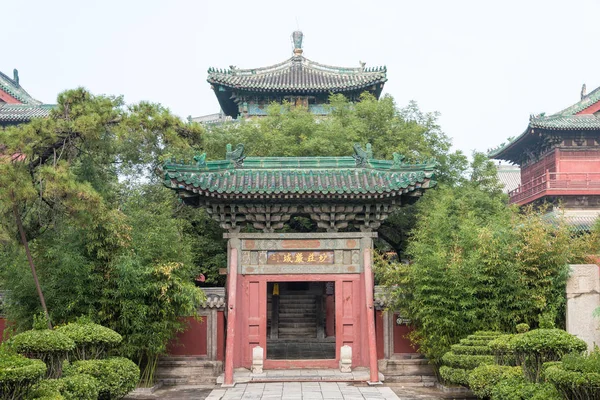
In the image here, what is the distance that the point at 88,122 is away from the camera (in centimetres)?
1242

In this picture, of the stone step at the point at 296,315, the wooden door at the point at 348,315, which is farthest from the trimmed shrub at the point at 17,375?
the stone step at the point at 296,315

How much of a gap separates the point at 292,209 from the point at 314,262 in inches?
51.1

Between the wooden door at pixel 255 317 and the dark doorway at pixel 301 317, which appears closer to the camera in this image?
the wooden door at pixel 255 317

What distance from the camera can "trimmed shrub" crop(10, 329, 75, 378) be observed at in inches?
380

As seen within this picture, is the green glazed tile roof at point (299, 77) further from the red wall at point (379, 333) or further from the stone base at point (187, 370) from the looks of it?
the stone base at point (187, 370)

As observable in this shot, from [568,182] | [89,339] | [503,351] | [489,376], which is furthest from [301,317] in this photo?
[89,339]

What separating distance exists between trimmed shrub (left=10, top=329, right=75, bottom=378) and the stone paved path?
3.38m

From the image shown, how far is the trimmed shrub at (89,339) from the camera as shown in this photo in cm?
1105

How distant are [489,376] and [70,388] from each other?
6579 millimetres

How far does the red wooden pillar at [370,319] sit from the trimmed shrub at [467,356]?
1595 millimetres

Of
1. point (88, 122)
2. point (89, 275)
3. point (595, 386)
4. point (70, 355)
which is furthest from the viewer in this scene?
point (89, 275)

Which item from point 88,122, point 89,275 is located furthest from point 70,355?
point 88,122

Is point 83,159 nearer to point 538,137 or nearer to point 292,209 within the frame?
point 292,209

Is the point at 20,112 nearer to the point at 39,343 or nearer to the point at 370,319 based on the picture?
the point at 370,319
